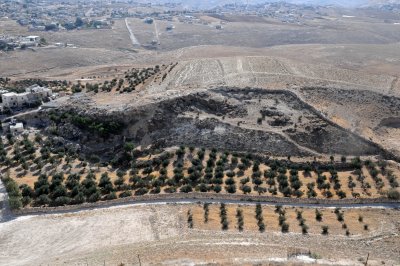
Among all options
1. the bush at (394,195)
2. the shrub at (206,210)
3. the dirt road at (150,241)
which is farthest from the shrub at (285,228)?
the bush at (394,195)

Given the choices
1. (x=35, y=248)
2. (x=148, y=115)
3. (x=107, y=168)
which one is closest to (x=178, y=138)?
(x=148, y=115)

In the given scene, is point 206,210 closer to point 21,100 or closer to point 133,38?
point 21,100

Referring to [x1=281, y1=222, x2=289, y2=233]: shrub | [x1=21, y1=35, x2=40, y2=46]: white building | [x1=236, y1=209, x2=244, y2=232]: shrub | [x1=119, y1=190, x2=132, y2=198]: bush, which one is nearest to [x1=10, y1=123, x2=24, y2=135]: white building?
[x1=119, y1=190, x2=132, y2=198]: bush

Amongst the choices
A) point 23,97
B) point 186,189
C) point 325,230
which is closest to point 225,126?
point 186,189

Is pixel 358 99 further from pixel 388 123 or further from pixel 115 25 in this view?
pixel 115 25

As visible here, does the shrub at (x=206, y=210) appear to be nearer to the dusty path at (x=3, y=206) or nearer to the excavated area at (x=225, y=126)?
the excavated area at (x=225, y=126)

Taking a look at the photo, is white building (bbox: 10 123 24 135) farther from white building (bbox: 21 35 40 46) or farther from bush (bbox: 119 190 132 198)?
white building (bbox: 21 35 40 46)
